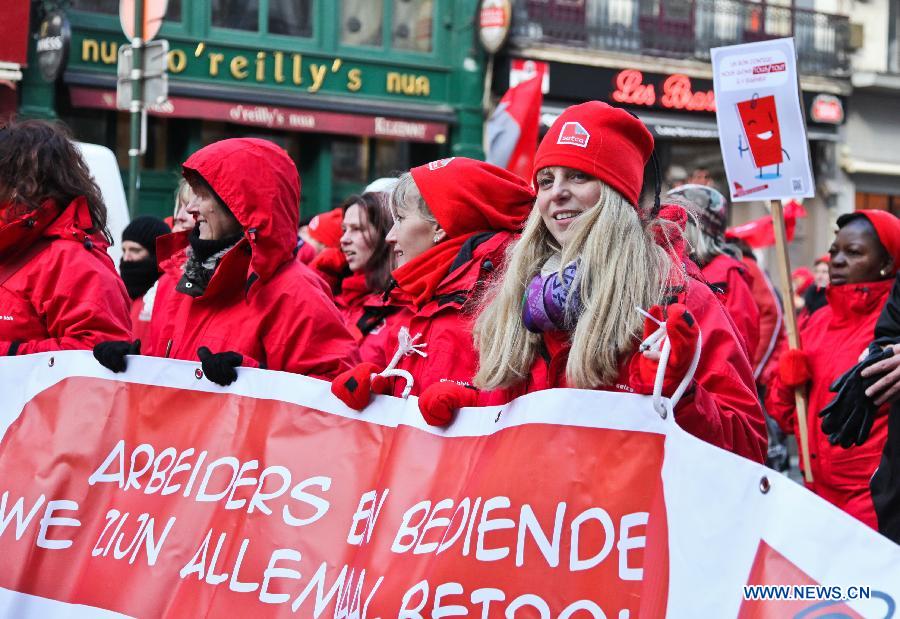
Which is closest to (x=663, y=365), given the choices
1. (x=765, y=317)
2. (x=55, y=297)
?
(x=55, y=297)

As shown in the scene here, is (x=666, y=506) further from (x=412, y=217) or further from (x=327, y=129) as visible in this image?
(x=327, y=129)

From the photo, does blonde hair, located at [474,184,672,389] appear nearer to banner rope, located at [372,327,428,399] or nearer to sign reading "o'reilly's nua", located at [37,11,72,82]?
banner rope, located at [372,327,428,399]

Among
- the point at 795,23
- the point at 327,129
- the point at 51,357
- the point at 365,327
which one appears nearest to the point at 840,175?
the point at 795,23

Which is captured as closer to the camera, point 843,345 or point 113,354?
point 113,354

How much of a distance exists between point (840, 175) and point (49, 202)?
2061cm

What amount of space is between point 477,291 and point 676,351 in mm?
1444

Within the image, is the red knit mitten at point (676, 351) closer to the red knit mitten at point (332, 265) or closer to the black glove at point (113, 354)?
the black glove at point (113, 354)

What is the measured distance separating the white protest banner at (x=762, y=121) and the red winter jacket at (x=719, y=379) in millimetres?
2749

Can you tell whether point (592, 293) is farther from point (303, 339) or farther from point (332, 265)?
point (332, 265)

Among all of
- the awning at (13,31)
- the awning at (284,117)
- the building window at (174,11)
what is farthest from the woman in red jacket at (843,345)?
the building window at (174,11)

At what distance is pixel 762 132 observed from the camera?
5672 mm

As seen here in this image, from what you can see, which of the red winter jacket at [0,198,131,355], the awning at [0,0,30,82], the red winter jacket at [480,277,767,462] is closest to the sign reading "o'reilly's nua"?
the awning at [0,0,30,82]

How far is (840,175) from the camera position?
915 inches

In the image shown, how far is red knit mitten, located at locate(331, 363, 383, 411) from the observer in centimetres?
345
